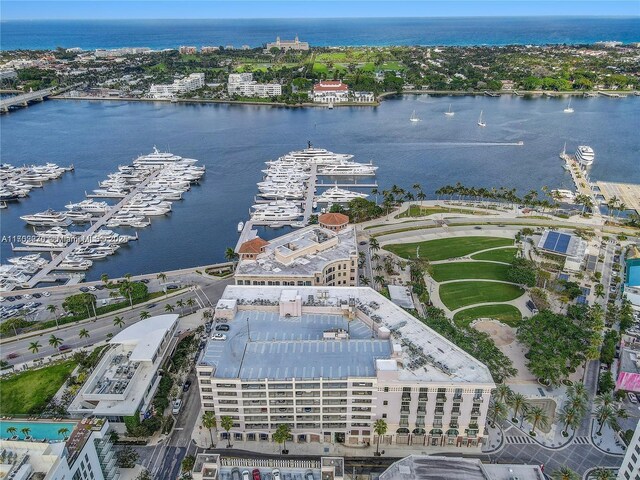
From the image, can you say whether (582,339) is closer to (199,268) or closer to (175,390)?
(175,390)

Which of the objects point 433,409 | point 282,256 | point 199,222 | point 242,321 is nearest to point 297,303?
point 242,321

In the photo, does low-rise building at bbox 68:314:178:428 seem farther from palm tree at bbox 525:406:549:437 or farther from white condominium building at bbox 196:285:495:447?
palm tree at bbox 525:406:549:437

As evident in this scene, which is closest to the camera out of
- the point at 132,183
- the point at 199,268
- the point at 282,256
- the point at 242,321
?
the point at 242,321

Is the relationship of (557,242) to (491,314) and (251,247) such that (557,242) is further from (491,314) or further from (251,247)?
(251,247)

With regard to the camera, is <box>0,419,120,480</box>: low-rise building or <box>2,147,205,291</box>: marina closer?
<box>0,419,120,480</box>: low-rise building

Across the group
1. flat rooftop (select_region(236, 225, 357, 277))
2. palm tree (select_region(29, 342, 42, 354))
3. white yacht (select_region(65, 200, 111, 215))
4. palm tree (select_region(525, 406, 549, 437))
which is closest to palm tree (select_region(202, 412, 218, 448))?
flat rooftop (select_region(236, 225, 357, 277))

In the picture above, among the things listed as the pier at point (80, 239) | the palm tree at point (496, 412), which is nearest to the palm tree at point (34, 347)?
the pier at point (80, 239)

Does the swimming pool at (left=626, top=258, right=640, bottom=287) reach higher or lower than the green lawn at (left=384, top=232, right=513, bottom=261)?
higher
